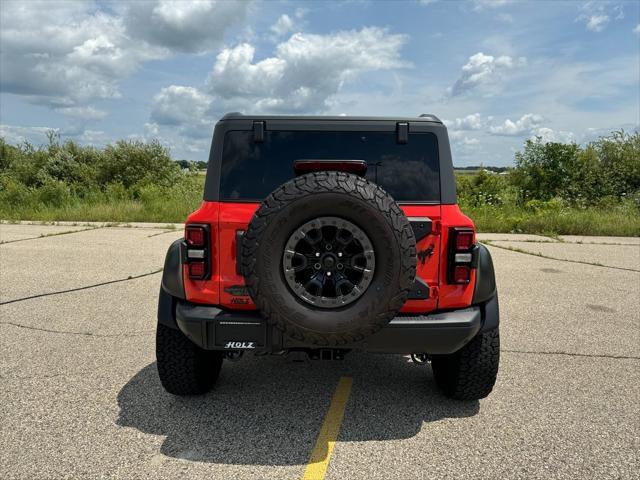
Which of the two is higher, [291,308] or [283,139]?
[283,139]

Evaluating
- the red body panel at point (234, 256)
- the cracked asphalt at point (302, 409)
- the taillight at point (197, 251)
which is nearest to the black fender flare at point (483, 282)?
the red body panel at point (234, 256)

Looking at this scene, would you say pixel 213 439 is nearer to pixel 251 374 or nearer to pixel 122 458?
pixel 122 458

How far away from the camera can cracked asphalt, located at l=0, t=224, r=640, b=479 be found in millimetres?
2635

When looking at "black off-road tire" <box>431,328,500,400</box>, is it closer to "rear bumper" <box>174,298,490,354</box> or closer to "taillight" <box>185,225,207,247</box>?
"rear bumper" <box>174,298,490,354</box>

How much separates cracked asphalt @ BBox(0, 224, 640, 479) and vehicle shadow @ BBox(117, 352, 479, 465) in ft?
0.04

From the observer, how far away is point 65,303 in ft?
19.4

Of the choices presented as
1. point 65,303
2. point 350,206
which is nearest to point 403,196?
point 350,206

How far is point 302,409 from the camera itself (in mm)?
3291

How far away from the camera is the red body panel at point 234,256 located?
284 cm

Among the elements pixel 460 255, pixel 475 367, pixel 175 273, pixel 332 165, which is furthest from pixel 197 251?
pixel 475 367

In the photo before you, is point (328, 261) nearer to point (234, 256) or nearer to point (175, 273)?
point (234, 256)

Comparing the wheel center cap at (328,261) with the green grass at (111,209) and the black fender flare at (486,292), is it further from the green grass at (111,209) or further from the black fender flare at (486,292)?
the green grass at (111,209)

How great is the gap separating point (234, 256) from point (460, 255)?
4.33 feet

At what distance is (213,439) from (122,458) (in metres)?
0.50
